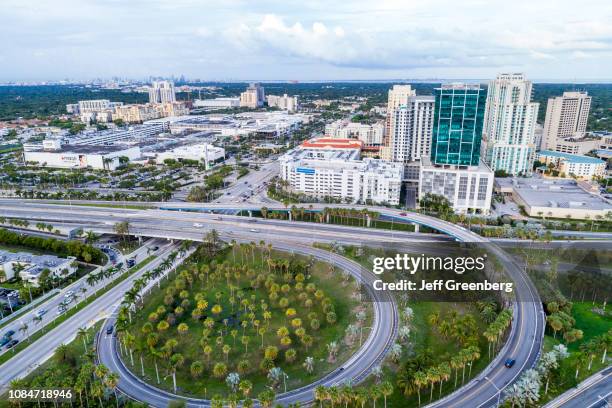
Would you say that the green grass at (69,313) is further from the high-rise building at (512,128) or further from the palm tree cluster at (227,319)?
the high-rise building at (512,128)

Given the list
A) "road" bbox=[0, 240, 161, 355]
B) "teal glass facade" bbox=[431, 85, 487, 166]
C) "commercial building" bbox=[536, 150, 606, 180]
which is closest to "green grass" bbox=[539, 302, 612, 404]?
"teal glass facade" bbox=[431, 85, 487, 166]

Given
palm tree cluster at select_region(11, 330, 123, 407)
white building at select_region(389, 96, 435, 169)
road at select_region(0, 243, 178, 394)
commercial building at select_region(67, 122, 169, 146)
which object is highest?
white building at select_region(389, 96, 435, 169)

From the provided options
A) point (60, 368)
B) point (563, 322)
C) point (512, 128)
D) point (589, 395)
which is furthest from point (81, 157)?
point (589, 395)

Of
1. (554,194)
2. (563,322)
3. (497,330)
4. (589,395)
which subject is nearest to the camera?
(589,395)

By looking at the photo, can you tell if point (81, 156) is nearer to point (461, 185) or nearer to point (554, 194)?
point (461, 185)

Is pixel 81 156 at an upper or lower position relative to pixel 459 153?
lower

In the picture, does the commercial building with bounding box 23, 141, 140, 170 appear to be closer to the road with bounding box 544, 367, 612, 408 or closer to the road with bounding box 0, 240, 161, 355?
the road with bounding box 0, 240, 161, 355
